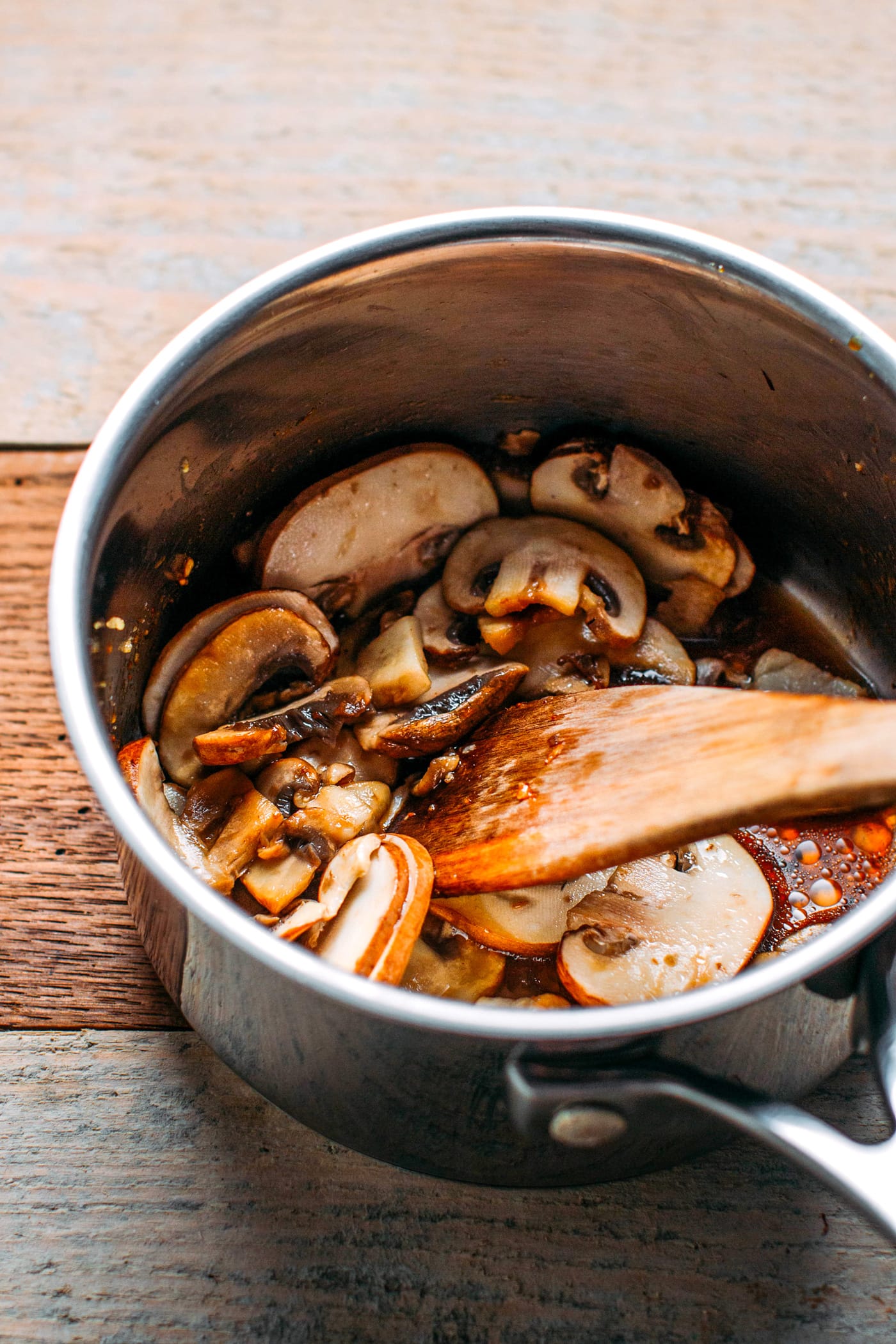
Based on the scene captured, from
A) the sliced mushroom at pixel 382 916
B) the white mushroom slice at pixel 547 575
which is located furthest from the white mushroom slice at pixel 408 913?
the white mushroom slice at pixel 547 575

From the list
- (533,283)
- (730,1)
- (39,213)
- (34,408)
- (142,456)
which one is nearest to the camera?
(142,456)

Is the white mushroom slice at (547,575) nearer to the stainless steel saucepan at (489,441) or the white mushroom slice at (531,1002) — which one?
the stainless steel saucepan at (489,441)

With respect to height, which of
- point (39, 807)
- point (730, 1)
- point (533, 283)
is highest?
point (730, 1)

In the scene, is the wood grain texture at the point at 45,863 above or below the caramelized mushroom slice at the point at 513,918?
below

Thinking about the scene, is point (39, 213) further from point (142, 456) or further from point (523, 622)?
point (523, 622)

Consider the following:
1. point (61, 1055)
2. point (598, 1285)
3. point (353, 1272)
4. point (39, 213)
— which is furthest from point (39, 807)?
point (39, 213)

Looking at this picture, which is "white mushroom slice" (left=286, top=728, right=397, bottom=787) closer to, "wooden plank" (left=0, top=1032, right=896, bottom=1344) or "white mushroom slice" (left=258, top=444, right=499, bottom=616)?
"white mushroom slice" (left=258, top=444, right=499, bottom=616)
